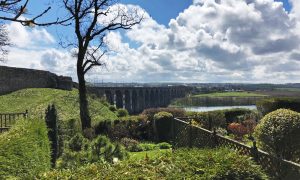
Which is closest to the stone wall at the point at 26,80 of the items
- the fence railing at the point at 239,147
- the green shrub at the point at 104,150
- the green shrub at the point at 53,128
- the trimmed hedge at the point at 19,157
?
the green shrub at the point at 53,128

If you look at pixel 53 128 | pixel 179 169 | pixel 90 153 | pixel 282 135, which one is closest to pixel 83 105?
pixel 53 128

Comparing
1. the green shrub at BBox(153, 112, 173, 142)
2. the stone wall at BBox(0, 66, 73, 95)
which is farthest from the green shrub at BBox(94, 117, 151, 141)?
the stone wall at BBox(0, 66, 73, 95)

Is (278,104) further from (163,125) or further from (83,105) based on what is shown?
(83,105)

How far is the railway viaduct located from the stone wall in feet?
32.4

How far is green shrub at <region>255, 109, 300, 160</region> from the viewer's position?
10805mm

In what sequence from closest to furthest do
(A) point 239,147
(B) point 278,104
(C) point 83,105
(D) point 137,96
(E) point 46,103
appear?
(A) point 239,147 → (C) point 83,105 → (B) point 278,104 → (E) point 46,103 → (D) point 137,96

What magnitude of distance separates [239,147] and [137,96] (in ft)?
294

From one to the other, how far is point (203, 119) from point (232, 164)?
73.5 feet

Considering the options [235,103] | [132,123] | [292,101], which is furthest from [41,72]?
[235,103]

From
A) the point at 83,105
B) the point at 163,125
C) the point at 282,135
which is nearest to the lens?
the point at 282,135

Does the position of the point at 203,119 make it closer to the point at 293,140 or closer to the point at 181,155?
the point at 293,140

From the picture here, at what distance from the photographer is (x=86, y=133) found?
77.8 feet

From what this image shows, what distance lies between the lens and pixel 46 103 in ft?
140

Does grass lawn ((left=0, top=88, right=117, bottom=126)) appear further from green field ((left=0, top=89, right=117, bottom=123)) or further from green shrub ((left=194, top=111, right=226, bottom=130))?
green shrub ((left=194, top=111, right=226, bottom=130))
